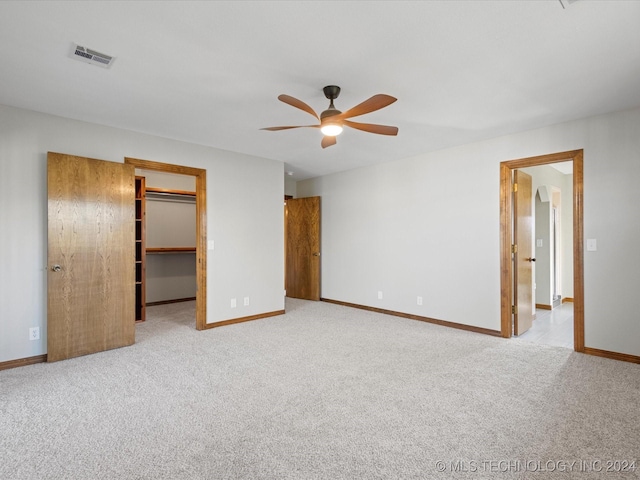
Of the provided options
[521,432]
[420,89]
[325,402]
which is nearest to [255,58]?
[420,89]

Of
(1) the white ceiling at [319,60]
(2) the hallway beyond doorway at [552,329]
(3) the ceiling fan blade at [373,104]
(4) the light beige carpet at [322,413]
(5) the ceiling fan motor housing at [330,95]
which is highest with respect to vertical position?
(1) the white ceiling at [319,60]

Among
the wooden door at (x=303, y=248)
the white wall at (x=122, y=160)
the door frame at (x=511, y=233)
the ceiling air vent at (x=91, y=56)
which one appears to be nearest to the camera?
the ceiling air vent at (x=91, y=56)

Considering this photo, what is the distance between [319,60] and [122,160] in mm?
2713

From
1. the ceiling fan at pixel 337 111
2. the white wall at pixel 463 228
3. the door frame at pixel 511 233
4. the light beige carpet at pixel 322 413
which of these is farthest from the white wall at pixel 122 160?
the door frame at pixel 511 233

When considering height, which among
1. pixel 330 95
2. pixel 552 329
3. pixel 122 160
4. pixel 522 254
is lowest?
pixel 552 329

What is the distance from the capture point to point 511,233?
4090 millimetres

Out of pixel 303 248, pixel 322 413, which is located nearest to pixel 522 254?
pixel 322 413

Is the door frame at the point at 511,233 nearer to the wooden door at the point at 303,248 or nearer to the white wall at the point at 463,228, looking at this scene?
the white wall at the point at 463,228

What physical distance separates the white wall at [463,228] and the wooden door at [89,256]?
11.3ft

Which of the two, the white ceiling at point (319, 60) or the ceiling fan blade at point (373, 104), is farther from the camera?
the ceiling fan blade at point (373, 104)

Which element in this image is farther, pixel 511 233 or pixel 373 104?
pixel 511 233

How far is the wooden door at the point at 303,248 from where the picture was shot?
646cm

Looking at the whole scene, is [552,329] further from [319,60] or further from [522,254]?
[319,60]

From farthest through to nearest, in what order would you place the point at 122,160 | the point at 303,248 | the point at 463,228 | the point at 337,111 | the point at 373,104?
the point at 303,248, the point at 463,228, the point at 122,160, the point at 337,111, the point at 373,104
